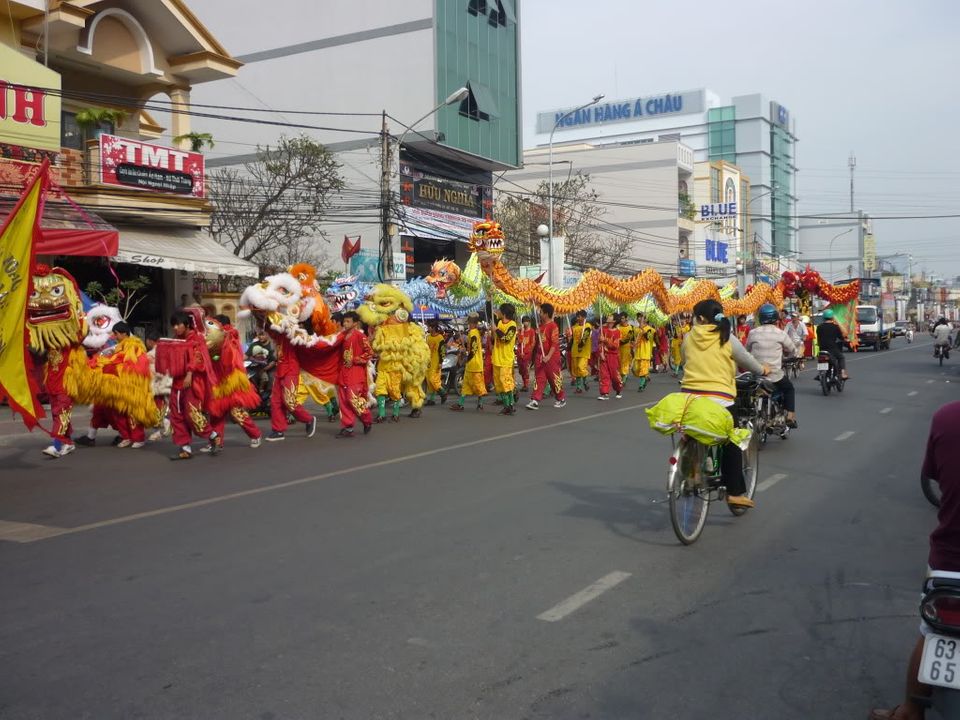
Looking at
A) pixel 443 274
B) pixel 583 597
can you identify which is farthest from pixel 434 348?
pixel 583 597

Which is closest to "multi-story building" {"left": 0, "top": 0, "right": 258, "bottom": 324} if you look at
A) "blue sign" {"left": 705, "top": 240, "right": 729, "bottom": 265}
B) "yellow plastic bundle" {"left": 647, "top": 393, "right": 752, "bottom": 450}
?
"yellow plastic bundle" {"left": 647, "top": 393, "right": 752, "bottom": 450}

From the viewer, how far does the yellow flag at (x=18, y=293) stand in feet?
26.1

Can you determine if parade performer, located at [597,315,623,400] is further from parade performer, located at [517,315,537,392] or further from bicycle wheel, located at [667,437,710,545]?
bicycle wheel, located at [667,437,710,545]

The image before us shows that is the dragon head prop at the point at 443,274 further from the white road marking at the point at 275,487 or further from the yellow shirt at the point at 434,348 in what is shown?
the white road marking at the point at 275,487

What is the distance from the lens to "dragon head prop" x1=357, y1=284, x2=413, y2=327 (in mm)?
13852

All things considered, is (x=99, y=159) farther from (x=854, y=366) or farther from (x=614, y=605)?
(x=854, y=366)

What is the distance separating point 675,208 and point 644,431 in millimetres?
47395

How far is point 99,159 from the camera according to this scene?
63.1 feet

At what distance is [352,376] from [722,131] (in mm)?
82798

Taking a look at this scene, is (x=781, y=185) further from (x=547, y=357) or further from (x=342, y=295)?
(x=547, y=357)

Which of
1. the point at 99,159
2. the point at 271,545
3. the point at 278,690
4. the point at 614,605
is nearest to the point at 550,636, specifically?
the point at 614,605

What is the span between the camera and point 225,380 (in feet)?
34.8

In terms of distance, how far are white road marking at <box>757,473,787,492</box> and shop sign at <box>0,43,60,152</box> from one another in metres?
15.4

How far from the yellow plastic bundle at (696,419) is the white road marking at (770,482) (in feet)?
7.30
